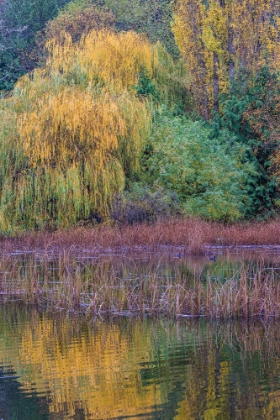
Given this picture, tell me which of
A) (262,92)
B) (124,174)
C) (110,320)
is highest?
(262,92)

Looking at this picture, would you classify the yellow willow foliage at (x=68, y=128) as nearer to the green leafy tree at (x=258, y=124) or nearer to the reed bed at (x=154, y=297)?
the green leafy tree at (x=258, y=124)

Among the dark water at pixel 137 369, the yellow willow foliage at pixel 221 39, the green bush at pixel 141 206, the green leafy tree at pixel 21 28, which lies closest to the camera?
the dark water at pixel 137 369

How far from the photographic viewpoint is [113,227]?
22.7 meters

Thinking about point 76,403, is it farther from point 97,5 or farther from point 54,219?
point 97,5

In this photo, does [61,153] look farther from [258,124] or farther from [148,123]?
[258,124]

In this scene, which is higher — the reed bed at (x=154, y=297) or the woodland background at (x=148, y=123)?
the woodland background at (x=148, y=123)

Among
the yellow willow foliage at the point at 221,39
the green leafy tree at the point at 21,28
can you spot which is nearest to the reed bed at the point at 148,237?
the yellow willow foliage at the point at 221,39

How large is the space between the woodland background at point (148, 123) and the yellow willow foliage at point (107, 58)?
4 centimetres

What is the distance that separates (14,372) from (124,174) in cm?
1617

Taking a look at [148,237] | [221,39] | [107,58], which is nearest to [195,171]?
[107,58]

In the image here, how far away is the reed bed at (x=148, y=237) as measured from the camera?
2080cm

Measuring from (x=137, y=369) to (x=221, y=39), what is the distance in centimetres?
2513

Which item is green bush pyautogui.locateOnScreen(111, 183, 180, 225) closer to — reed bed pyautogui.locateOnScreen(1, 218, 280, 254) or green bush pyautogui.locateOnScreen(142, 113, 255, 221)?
reed bed pyautogui.locateOnScreen(1, 218, 280, 254)

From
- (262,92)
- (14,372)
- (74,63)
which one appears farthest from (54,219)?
(14,372)
